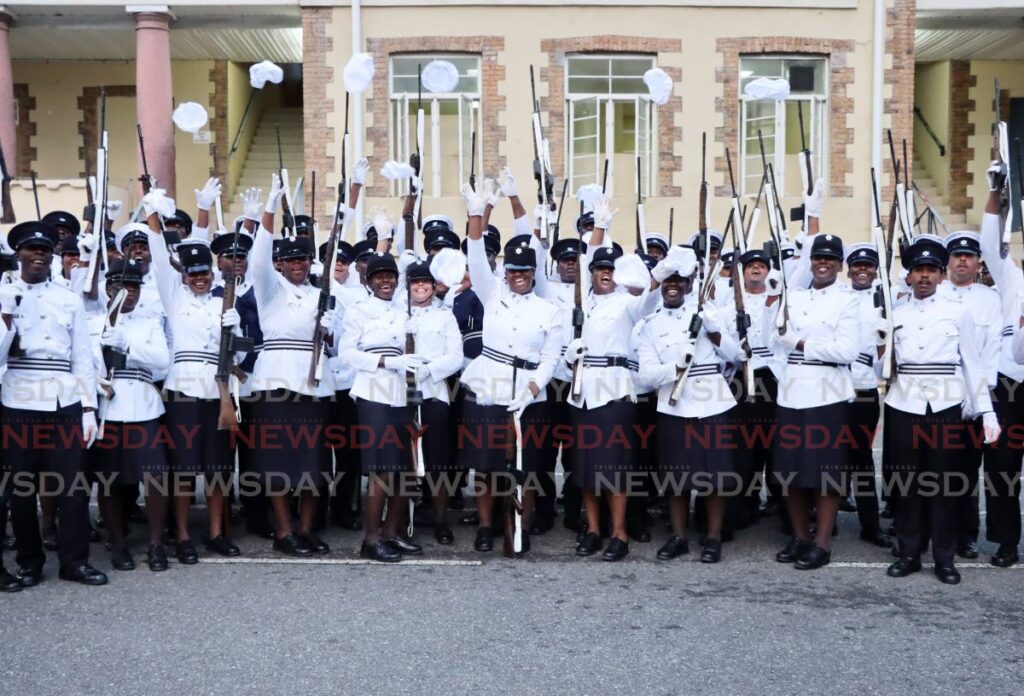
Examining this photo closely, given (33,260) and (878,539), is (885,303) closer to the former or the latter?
(878,539)

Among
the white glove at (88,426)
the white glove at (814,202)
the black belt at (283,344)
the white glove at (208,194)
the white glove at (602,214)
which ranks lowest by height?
the white glove at (88,426)

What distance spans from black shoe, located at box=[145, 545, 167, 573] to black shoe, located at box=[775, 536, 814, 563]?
3478mm

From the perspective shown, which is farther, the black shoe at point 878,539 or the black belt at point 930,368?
the black shoe at point 878,539

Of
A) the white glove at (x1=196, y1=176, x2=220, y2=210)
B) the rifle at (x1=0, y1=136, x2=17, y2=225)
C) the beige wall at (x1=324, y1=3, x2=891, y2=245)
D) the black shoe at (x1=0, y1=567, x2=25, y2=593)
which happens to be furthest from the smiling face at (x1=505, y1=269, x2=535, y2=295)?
the beige wall at (x1=324, y1=3, x2=891, y2=245)

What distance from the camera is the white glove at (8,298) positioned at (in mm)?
6230

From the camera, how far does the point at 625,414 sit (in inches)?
289

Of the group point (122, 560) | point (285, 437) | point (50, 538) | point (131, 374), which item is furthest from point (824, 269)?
point (50, 538)

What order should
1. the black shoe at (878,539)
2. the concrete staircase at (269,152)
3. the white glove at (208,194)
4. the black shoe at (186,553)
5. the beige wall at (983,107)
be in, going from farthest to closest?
the concrete staircase at (269,152)
the beige wall at (983,107)
the white glove at (208,194)
the black shoe at (878,539)
the black shoe at (186,553)

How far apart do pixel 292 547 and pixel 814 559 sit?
9.82 ft

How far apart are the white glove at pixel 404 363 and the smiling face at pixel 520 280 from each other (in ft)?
2.41

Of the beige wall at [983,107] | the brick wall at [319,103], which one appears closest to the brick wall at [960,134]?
the beige wall at [983,107]

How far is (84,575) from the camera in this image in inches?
260

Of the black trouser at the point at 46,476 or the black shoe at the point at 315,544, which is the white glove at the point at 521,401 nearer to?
the black shoe at the point at 315,544

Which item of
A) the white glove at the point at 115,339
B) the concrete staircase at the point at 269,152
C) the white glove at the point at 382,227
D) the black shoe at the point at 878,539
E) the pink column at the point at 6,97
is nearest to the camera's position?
the white glove at the point at 115,339
